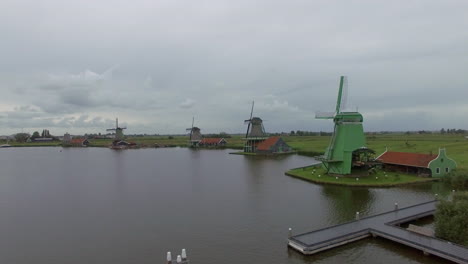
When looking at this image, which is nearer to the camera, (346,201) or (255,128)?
(346,201)

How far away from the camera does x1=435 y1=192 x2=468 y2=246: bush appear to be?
14727mm

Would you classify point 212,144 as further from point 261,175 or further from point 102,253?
point 102,253

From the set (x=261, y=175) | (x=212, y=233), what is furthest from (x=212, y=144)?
(x=212, y=233)

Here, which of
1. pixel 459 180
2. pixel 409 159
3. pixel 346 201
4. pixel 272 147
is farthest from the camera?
pixel 272 147

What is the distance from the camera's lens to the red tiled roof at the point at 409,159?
33763 millimetres

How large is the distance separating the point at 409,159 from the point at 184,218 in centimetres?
2743

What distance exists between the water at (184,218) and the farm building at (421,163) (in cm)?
383

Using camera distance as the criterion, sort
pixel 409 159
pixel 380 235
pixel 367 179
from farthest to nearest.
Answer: pixel 409 159, pixel 367 179, pixel 380 235

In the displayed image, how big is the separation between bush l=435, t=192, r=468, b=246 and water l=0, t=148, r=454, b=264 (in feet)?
5.96

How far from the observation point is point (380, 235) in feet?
54.1

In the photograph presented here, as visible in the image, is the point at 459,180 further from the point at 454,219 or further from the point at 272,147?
the point at 272,147

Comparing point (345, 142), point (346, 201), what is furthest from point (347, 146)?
point (346, 201)

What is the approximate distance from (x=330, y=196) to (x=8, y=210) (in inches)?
1024

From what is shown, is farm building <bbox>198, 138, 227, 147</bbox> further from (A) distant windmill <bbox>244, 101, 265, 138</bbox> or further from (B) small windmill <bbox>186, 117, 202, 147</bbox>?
(A) distant windmill <bbox>244, 101, 265, 138</bbox>
